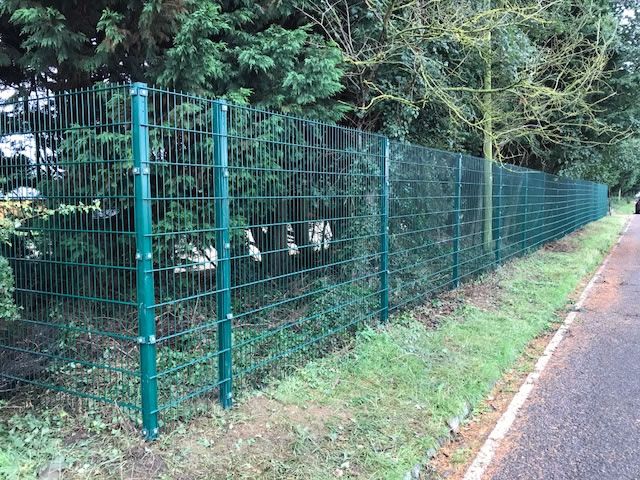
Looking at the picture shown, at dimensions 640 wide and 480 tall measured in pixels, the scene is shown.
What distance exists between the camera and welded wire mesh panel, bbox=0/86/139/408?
13.2 feet

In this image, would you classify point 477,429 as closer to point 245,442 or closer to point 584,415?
point 584,415

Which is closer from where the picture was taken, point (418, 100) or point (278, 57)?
point (278, 57)

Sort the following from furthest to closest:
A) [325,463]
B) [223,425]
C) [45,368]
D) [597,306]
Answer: [597,306], [45,368], [223,425], [325,463]

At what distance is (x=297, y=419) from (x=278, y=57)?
158 inches

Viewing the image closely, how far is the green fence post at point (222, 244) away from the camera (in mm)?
3844

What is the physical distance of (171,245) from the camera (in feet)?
13.5

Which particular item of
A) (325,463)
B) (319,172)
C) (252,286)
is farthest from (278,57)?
(325,463)

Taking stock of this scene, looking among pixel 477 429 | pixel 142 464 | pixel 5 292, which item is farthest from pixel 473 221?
pixel 5 292

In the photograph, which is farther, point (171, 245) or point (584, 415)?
point (584, 415)

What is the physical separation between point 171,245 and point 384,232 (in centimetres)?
281

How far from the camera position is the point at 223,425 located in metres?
3.76

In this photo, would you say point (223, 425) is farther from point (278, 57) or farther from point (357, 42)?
point (357, 42)

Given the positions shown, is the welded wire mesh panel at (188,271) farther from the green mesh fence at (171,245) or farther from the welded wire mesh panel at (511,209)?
the welded wire mesh panel at (511,209)

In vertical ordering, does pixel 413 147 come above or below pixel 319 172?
above
